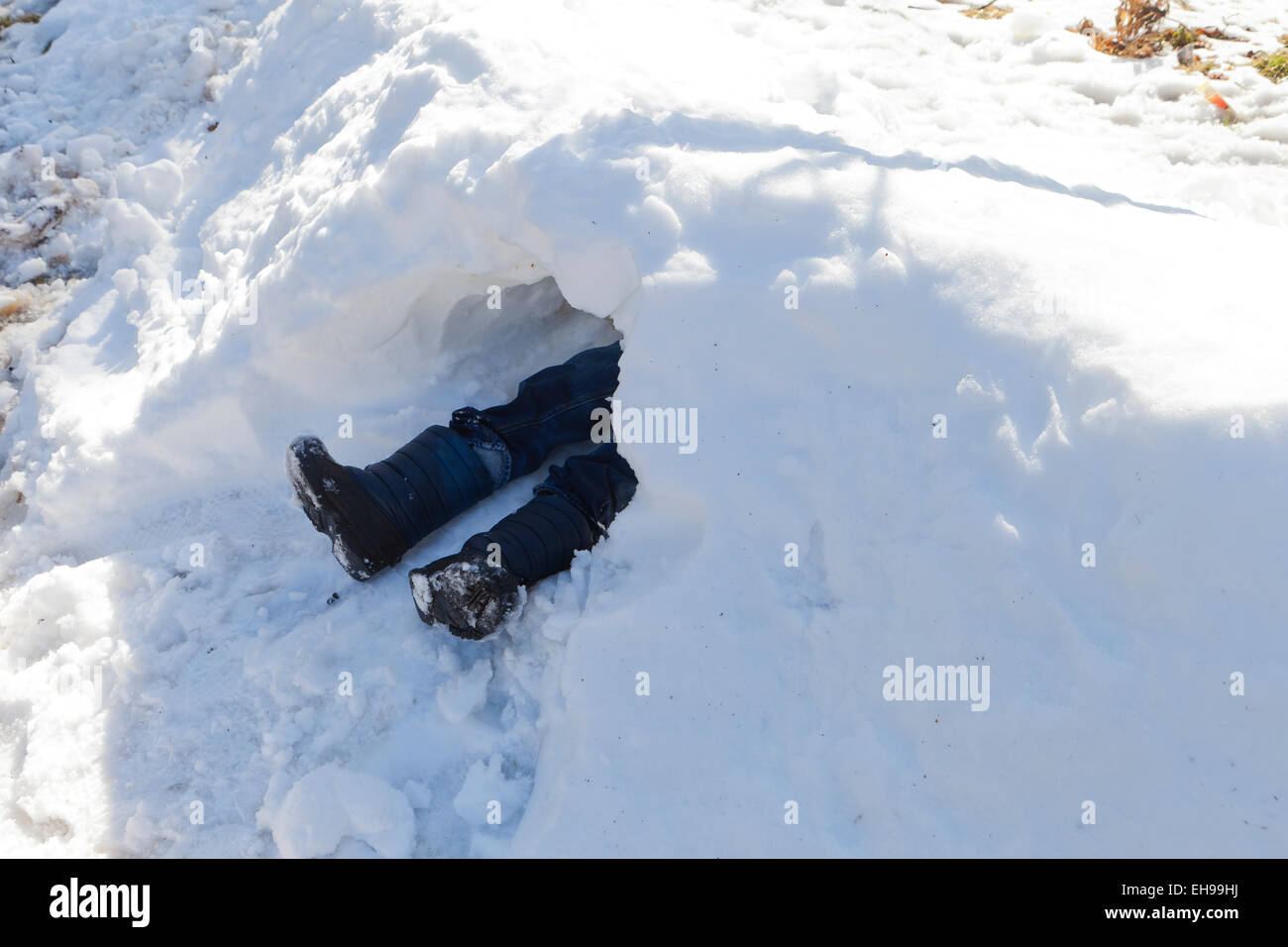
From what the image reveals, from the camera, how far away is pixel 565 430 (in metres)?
2.89

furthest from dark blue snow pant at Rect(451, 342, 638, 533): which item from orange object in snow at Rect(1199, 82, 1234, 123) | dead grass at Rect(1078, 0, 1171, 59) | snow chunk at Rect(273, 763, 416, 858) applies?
dead grass at Rect(1078, 0, 1171, 59)

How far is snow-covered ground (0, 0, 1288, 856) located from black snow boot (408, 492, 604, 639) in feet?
0.32

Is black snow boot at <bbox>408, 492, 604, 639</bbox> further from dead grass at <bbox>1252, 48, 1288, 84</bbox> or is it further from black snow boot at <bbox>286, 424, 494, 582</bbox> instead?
dead grass at <bbox>1252, 48, 1288, 84</bbox>

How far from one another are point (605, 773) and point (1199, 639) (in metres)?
1.38

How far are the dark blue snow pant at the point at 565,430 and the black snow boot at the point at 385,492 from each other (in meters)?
0.10

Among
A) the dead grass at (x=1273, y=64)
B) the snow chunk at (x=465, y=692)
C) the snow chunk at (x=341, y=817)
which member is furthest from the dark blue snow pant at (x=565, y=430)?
the dead grass at (x=1273, y=64)

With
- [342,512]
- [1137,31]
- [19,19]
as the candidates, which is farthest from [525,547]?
[19,19]

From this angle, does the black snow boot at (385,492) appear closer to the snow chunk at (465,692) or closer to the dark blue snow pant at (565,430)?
the dark blue snow pant at (565,430)

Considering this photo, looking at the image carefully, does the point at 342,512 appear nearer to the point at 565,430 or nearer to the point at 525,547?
the point at 525,547

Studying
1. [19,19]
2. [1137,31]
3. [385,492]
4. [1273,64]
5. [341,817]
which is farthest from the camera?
[19,19]

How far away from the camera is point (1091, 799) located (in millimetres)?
1768

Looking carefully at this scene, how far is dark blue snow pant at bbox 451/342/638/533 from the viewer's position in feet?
8.57

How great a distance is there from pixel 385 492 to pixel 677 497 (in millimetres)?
943
